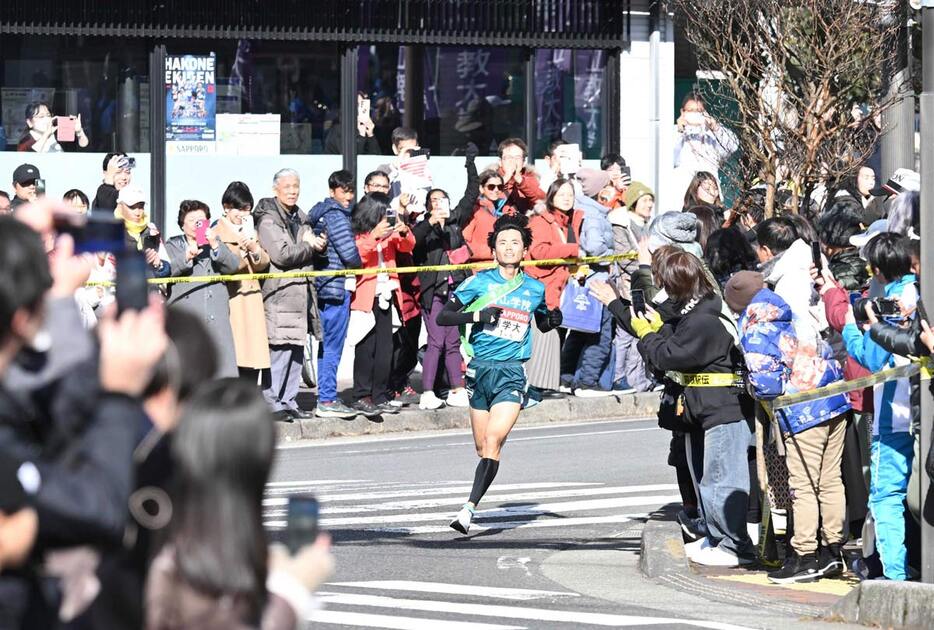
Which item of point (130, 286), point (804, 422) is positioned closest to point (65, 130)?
point (804, 422)

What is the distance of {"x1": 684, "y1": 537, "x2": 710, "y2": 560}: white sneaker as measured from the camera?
10648 millimetres

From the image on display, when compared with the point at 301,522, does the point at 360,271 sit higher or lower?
lower

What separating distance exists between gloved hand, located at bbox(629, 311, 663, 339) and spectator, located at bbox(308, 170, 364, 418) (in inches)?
241

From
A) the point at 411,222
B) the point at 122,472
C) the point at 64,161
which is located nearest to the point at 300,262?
the point at 411,222

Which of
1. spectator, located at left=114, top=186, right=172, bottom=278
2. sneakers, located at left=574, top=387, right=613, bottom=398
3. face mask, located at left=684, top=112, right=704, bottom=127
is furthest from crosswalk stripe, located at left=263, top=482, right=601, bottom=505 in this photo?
face mask, located at left=684, top=112, right=704, bottom=127

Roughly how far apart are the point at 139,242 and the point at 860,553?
7017mm

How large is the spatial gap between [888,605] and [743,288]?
100.0 inches

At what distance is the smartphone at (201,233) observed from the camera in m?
15.4

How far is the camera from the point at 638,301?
35.3 ft

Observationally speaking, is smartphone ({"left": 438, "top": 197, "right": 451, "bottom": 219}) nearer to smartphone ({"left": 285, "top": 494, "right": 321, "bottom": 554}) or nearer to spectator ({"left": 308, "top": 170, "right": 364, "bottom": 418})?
spectator ({"left": 308, "top": 170, "right": 364, "bottom": 418})

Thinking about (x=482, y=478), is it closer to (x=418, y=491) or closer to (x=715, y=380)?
(x=715, y=380)

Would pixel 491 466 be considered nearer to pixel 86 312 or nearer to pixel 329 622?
pixel 329 622

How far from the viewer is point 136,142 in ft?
67.6

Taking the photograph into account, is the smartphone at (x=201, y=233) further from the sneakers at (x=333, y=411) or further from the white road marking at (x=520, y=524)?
the white road marking at (x=520, y=524)
